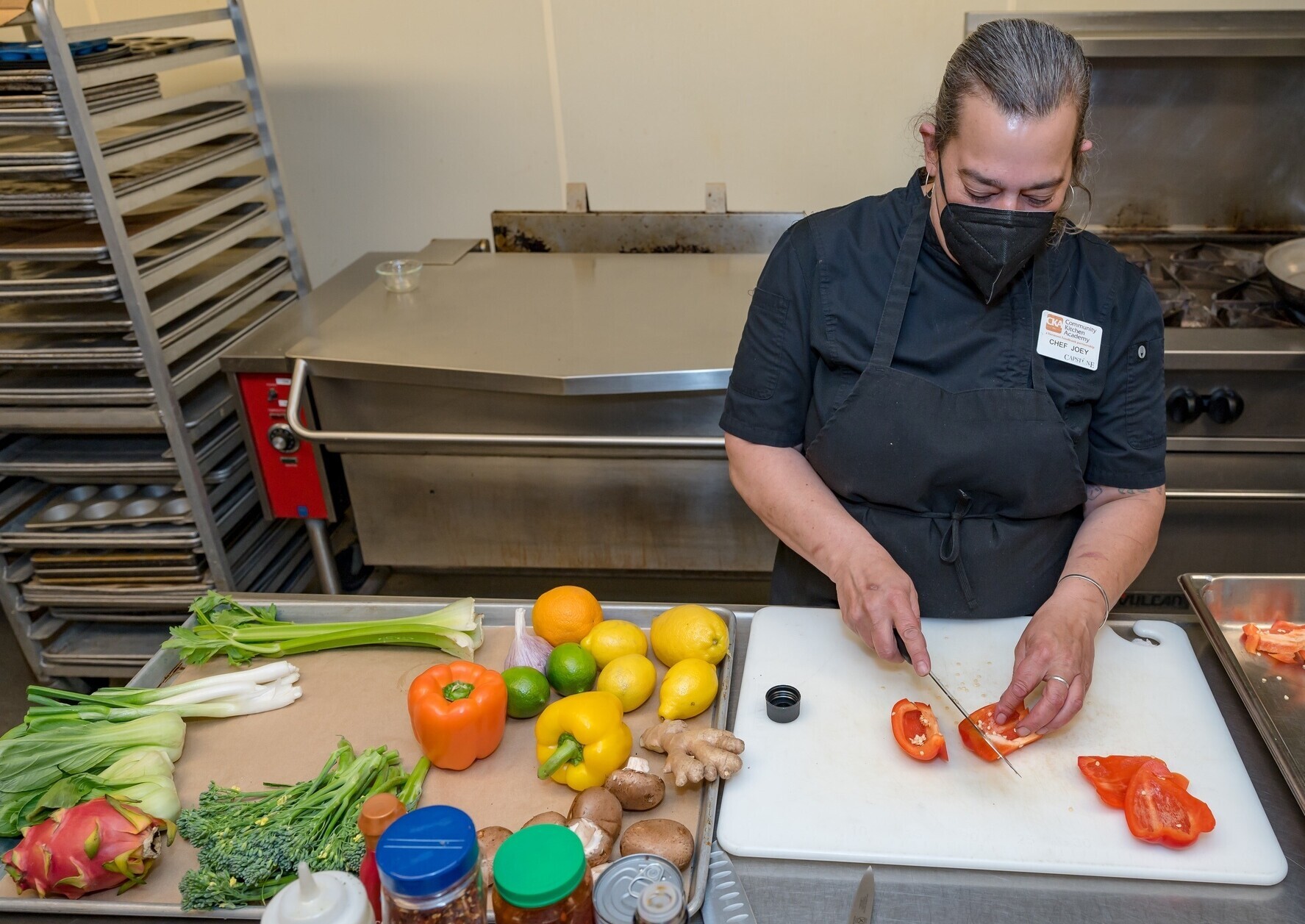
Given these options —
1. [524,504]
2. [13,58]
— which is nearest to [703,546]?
[524,504]

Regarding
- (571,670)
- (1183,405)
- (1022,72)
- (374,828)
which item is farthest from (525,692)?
(1183,405)

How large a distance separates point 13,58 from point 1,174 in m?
0.34

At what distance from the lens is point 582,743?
115cm

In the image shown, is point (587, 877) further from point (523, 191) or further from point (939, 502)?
point (523, 191)

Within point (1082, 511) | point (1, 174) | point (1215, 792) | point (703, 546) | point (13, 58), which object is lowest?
point (703, 546)

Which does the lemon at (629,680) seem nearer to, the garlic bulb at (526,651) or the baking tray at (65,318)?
the garlic bulb at (526,651)

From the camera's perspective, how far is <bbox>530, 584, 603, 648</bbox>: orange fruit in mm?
1378

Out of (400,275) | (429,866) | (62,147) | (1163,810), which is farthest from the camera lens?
(400,275)

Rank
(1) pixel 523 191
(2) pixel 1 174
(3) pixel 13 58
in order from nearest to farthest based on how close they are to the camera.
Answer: (3) pixel 13 58
(2) pixel 1 174
(1) pixel 523 191

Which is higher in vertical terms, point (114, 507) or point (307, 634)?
point (307, 634)

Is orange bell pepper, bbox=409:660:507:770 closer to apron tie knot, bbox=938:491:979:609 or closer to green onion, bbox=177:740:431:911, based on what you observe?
green onion, bbox=177:740:431:911

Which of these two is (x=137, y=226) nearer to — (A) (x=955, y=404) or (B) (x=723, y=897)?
(A) (x=955, y=404)

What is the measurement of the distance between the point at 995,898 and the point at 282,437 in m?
1.95

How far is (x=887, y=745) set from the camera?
3.94 feet
